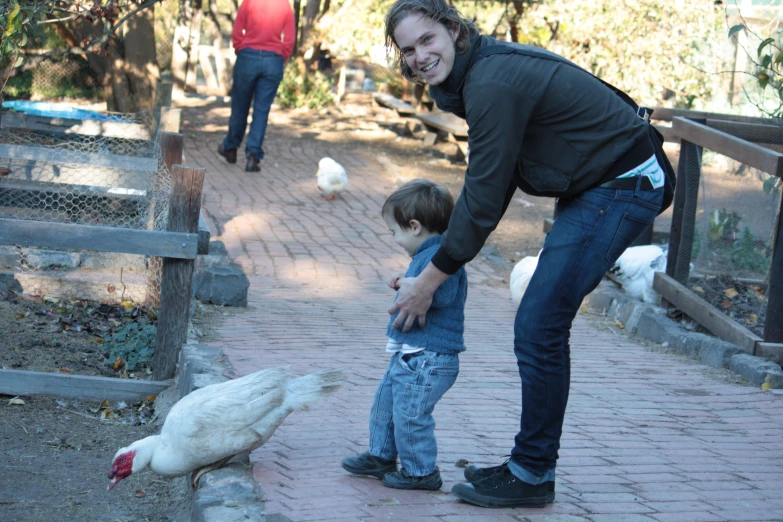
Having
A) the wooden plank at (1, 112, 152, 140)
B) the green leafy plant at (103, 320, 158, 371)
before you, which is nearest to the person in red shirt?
the wooden plank at (1, 112, 152, 140)

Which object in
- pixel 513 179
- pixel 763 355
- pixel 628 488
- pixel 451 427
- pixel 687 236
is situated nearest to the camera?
pixel 513 179

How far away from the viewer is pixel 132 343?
5316mm

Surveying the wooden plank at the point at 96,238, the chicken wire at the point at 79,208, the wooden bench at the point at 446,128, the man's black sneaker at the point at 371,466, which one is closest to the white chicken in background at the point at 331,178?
the wooden bench at the point at 446,128

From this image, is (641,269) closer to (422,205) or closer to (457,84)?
(422,205)

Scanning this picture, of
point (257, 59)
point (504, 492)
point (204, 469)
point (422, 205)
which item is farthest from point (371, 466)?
point (257, 59)

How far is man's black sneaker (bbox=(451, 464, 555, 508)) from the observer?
298 centimetres

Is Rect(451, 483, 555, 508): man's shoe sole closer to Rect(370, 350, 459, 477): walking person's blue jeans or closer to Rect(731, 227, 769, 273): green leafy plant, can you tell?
Rect(370, 350, 459, 477): walking person's blue jeans

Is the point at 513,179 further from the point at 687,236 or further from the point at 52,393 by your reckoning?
the point at 687,236

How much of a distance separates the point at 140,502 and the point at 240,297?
2606 millimetres

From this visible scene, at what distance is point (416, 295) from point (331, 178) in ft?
23.7

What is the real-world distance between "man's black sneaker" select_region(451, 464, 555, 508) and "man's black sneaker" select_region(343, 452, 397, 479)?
31 cm

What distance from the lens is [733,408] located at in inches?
187

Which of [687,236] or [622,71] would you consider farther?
[622,71]

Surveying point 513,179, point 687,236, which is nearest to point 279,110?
point 687,236
